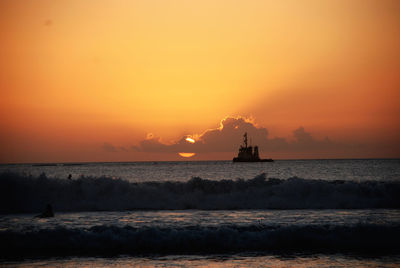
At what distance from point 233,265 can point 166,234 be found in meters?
3.97

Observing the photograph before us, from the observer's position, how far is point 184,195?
29234 millimetres

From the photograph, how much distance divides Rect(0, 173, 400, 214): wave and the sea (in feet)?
0.22

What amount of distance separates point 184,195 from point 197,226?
1183 cm

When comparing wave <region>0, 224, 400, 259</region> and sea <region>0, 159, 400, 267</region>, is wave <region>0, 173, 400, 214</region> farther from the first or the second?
wave <region>0, 224, 400, 259</region>

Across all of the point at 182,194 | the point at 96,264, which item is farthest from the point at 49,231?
the point at 182,194

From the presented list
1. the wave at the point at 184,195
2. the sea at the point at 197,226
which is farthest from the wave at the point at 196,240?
the wave at the point at 184,195

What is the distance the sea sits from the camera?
1390 centimetres

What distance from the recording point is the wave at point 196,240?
15133 millimetres

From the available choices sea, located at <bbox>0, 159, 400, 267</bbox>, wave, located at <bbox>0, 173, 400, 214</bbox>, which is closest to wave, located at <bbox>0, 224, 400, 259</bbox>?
sea, located at <bbox>0, 159, 400, 267</bbox>

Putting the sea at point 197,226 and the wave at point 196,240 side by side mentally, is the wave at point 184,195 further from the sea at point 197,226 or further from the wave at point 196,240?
the wave at point 196,240

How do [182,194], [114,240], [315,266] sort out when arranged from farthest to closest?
[182,194] < [114,240] < [315,266]

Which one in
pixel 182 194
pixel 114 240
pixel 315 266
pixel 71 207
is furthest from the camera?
pixel 182 194

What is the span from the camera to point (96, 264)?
13.2 m

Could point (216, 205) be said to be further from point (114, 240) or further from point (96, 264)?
point (96, 264)
